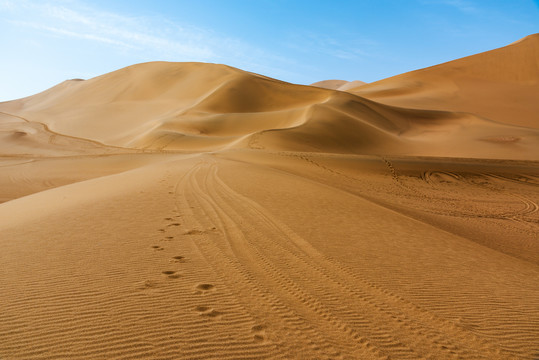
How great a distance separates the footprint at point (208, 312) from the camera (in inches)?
137

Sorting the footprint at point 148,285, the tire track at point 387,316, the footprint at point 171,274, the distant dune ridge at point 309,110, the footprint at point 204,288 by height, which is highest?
the distant dune ridge at point 309,110

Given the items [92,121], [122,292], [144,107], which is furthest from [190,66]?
[122,292]

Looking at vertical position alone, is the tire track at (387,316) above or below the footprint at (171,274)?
below

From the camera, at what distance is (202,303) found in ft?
12.2

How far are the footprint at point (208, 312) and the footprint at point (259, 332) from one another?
0.39 m

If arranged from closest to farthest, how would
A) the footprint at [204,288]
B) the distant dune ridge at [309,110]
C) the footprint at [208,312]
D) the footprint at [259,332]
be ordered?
the footprint at [259,332]
the footprint at [208,312]
the footprint at [204,288]
the distant dune ridge at [309,110]

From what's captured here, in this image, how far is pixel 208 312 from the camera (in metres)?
3.54

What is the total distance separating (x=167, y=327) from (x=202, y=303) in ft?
1.70

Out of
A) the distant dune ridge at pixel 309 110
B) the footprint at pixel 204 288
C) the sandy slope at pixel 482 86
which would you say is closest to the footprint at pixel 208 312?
the footprint at pixel 204 288

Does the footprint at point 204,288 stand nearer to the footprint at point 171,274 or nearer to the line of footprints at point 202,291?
the line of footprints at point 202,291

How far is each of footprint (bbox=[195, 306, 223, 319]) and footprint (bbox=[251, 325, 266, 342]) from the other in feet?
1.29

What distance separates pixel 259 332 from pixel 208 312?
0.58 m

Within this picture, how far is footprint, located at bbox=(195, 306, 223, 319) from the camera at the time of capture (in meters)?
3.48

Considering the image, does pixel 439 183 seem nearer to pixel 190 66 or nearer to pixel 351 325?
pixel 351 325
